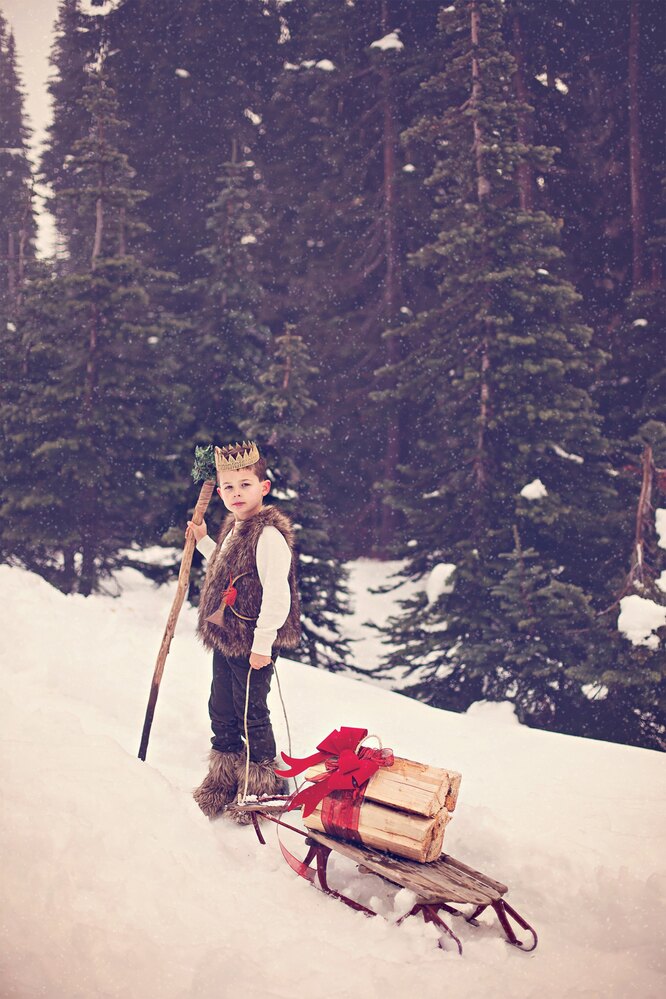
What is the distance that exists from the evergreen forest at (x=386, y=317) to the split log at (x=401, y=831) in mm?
4699

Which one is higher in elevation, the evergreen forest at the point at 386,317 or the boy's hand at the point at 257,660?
the evergreen forest at the point at 386,317

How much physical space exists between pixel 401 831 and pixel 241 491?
2.14 meters

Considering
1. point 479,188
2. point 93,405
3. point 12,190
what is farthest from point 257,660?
point 12,190

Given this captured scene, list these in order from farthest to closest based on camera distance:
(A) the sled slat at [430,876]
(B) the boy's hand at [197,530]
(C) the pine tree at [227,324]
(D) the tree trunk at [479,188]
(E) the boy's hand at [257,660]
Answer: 1. (C) the pine tree at [227,324]
2. (D) the tree trunk at [479,188]
3. (B) the boy's hand at [197,530]
4. (E) the boy's hand at [257,660]
5. (A) the sled slat at [430,876]

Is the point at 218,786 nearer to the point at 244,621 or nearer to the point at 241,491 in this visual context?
the point at 244,621

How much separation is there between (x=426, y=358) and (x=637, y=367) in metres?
2.70

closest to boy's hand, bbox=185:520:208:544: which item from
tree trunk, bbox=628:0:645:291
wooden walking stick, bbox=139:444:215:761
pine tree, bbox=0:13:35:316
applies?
wooden walking stick, bbox=139:444:215:761

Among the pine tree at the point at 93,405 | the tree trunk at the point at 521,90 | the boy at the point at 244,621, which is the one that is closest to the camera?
the boy at the point at 244,621

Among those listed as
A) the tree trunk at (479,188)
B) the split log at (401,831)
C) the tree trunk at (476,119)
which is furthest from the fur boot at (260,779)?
the tree trunk at (476,119)

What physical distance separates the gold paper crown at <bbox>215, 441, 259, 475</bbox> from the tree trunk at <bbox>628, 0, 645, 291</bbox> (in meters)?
7.65

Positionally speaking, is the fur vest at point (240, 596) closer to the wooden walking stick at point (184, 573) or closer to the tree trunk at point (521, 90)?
the wooden walking stick at point (184, 573)

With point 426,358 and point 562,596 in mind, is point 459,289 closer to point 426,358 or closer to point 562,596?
point 426,358

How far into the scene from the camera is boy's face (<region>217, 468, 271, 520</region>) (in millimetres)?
4387

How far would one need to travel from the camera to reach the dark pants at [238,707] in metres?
4.28
